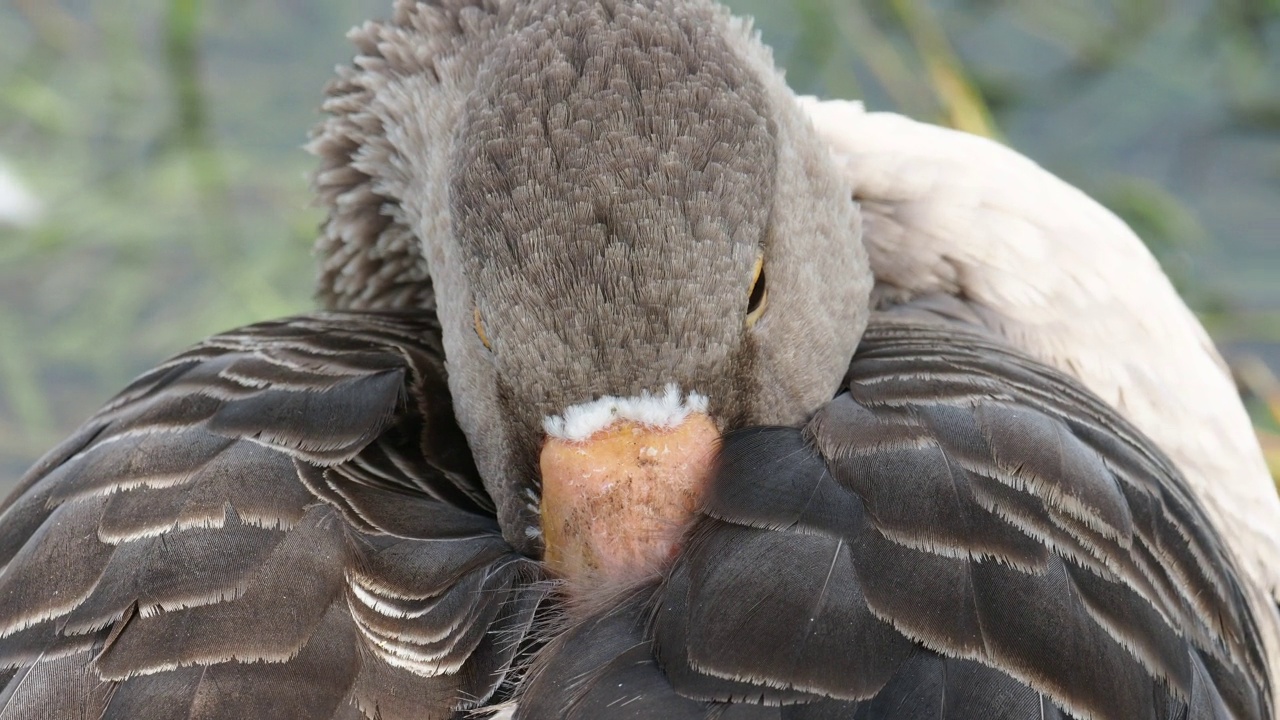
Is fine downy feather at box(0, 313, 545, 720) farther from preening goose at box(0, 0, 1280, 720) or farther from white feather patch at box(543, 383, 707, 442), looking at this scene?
white feather patch at box(543, 383, 707, 442)

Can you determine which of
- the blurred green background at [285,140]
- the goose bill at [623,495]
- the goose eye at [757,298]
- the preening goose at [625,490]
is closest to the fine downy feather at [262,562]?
the preening goose at [625,490]

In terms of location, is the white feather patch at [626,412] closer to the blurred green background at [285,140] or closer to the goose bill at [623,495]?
the goose bill at [623,495]

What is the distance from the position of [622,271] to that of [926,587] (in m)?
0.77

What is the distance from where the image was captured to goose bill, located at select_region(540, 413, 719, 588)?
8.55 ft

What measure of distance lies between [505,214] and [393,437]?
683 millimetres

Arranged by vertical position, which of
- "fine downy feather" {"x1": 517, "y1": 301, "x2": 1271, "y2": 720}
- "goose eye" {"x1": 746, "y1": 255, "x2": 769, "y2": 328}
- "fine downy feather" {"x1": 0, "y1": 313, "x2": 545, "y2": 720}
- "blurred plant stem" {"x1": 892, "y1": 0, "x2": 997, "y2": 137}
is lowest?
"blurred plant stem" {"x1": 892, "y1": 0, "x2": 997, "y2": 137}

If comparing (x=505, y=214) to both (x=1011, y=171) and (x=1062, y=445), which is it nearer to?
(x=1062, y=445)

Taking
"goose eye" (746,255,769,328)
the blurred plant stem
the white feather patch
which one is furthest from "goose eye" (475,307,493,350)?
the blurred plant stem

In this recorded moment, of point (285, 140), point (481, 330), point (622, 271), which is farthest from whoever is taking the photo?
point (285, 140)

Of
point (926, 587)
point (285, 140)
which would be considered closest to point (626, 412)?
point (926, 587)

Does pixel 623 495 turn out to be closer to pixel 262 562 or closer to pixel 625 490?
pixel 625 490

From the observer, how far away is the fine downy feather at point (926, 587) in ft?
7.65

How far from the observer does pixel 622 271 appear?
262 centimetres

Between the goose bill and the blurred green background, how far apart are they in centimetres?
417
